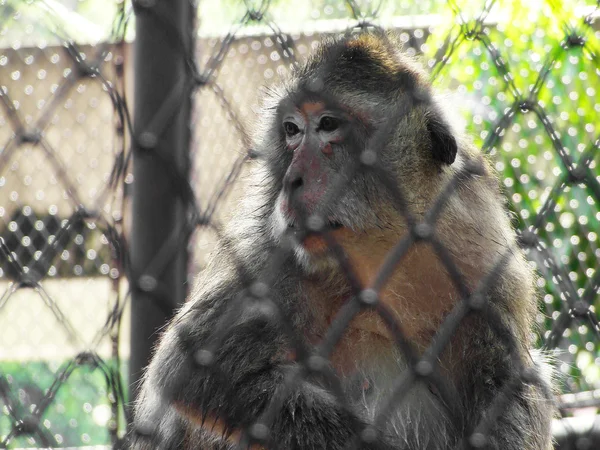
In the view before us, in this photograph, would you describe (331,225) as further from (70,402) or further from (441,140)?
(70,402)

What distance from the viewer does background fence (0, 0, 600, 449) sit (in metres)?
1.59

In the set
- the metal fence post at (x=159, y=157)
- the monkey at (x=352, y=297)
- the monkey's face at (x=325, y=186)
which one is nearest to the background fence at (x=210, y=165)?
the metal fence post at (x=159, y=157)

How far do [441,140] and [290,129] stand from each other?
44 centimetres

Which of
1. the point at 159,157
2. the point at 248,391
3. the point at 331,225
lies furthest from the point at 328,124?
the point at 159,157

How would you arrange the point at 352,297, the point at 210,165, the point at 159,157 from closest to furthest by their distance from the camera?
the point at 159,157
the point at 352,297
the point at 210,165

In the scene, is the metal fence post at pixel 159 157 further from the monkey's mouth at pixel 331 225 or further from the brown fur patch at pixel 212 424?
the monkey's mouth at pixel 331 225

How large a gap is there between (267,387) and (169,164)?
2.25 ft

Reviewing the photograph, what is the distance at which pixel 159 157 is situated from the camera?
127cm

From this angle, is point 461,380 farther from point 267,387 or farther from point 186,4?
point 186,4

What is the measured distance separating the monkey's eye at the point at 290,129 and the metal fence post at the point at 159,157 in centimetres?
67

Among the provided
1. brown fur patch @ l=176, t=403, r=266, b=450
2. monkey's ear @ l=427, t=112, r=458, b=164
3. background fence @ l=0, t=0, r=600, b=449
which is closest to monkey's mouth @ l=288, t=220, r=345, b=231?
background fence @ l=0, t=0, r=600, b=449

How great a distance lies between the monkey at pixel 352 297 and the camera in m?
1.74

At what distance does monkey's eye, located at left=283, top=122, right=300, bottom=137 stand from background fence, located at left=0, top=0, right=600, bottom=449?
17 centimetres

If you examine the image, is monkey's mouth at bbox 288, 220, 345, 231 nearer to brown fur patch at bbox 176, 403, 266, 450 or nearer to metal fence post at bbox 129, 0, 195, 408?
metal fence post at bbox 129, 0, 195, 408
